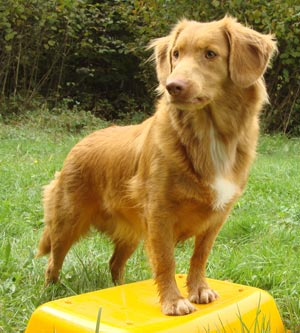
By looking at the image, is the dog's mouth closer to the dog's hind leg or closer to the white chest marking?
the white chest marking

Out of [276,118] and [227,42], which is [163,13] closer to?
[276,118]

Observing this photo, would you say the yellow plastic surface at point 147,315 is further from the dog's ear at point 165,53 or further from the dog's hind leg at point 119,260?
the dog's ear at point 165,53

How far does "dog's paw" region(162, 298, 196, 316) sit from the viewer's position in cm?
312

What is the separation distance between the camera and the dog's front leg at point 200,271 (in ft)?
11.2

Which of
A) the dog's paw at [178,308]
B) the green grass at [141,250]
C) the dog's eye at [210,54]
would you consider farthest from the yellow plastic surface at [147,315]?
the dog's eye at [210,54]

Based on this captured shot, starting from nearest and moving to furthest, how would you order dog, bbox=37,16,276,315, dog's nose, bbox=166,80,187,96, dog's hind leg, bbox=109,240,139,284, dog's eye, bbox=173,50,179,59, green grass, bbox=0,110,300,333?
dog's nose, bbox=166,80,187,96 < dog, bbox=37,16,276,315 < dog's eye, bbox=173,50,179,59 < green grass, bbox=0,110,300,333 < dog's hind leg, bbox=109,240,139,284

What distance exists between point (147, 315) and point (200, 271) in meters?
0.50

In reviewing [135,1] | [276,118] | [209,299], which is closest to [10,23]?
[135,1]

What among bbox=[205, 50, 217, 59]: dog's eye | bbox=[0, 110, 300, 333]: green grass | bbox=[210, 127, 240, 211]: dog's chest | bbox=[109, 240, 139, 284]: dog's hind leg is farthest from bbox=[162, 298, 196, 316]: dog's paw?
bbox=[205, 50, 217, 59]: dog's eye

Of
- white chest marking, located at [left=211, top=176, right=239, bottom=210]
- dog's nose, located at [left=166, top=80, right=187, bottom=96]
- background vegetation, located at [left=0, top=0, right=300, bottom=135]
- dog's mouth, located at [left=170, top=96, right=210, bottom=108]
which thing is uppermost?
dog's nose, located at [left=166, top=80, right=187, bottom=96]

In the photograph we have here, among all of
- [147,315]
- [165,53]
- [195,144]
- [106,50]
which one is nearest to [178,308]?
[147,315]

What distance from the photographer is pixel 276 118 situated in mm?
12875

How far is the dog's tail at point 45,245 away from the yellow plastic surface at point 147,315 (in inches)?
31.6

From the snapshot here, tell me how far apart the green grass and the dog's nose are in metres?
1.48
